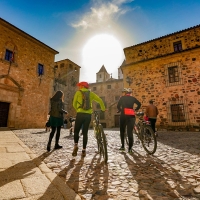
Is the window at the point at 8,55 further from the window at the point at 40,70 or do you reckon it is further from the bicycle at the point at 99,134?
the bicycle at the point at 99,134

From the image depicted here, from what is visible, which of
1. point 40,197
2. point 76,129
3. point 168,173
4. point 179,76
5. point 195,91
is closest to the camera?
point 40,197

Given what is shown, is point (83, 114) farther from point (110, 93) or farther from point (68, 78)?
point (110, 93)

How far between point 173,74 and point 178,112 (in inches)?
122

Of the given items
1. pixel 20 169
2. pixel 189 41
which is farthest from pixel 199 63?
pixel 20 169

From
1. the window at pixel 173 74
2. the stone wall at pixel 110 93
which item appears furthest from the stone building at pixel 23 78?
the stone wall at pixel 110 93

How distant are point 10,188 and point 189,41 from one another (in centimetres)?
1423

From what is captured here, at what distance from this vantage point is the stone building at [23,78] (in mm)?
11406

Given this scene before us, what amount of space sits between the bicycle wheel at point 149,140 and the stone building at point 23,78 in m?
11.3

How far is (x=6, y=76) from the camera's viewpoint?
444 inches

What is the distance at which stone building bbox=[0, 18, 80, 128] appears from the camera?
11406mm

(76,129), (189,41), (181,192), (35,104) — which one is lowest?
(181,192)

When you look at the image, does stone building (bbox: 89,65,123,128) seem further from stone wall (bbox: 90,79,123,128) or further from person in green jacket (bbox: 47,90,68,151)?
person in green jacket (bbox: 47,90,68,151)

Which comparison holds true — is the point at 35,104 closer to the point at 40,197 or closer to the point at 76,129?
the point at 76,129

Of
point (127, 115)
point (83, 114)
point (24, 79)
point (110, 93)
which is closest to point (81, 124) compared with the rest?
point (83, 114)
